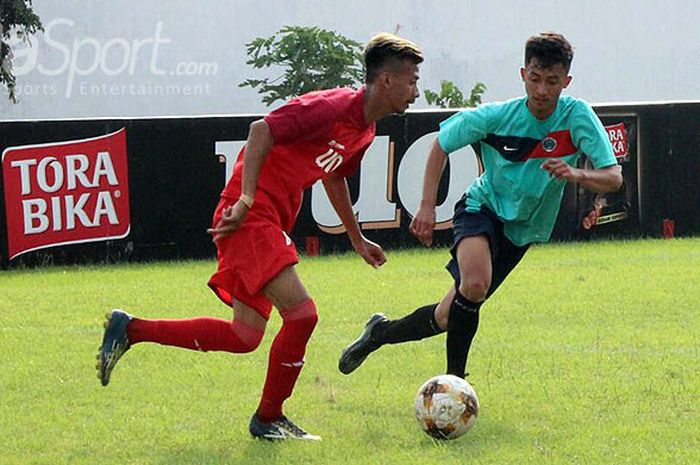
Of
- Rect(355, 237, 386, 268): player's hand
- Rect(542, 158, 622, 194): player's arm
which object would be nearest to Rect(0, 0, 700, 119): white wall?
Rect(355, 237, 386, 268): player's hand

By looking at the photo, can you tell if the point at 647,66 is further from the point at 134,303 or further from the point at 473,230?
the point at 473,230

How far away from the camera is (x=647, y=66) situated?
51.7m

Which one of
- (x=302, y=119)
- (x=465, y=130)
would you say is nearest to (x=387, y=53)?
(x=302, y=119)

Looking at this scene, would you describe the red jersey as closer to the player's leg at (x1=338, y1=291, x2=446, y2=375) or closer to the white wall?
the player's leg at (x1=338, y1=291, x2=446, y2=375)

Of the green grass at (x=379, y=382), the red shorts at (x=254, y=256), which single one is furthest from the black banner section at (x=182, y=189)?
the red shorts at (x=254, y=256)

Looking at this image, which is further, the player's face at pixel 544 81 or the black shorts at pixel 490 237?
the black shorts at pixel 490 237

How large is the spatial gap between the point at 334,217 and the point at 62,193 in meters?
3.12

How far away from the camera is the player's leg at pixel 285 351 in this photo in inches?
255

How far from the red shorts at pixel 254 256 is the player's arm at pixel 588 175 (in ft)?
4.04

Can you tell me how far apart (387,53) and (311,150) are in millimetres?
567

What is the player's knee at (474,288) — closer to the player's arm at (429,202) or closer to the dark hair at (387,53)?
the player's arm at (429,202)

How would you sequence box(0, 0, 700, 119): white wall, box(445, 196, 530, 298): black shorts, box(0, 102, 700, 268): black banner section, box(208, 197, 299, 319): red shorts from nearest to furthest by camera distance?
box(208, 197, 299, 319): red shorts → box(445, 196, 530, 298): black shorts → box(0, 102, 700, 268): black banner section → box(0, 0, 700, 119): white wall

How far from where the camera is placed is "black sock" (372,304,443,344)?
25.1 feet

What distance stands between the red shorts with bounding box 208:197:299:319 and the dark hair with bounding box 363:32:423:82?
0.81 m
